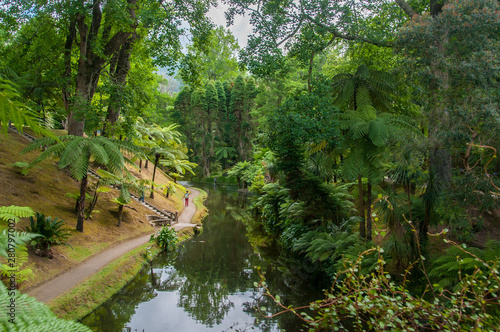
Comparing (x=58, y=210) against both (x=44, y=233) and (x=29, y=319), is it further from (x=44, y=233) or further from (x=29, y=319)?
(x=29, y=319)

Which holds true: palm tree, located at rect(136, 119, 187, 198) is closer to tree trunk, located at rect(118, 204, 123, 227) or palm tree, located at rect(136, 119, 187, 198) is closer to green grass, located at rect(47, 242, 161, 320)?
tree trunk, located at rect(118, 204, 123, 227)

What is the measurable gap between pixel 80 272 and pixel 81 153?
3151mm

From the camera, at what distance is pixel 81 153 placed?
28.3 feet

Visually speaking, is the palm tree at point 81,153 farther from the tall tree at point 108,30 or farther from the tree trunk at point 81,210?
the tall tree at point 108,30

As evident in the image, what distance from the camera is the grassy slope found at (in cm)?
781

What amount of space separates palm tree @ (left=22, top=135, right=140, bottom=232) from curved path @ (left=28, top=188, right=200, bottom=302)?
1.32 metres

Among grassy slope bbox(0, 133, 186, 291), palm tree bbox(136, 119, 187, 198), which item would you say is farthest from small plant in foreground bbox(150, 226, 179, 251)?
palm tree bbox(136, 119, 187, 198)

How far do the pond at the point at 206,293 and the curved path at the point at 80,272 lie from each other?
2.91 feet

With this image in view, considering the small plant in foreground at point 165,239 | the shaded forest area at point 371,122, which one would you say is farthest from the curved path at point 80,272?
the shaded forest area at point 371,122

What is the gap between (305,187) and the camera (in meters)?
11.1

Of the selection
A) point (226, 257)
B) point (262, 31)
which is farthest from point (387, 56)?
point (226, 257)

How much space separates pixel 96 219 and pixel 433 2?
1222 centimetres

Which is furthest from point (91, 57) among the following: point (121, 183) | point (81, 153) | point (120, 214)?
point (120, 214)

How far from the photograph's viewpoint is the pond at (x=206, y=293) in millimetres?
6480
